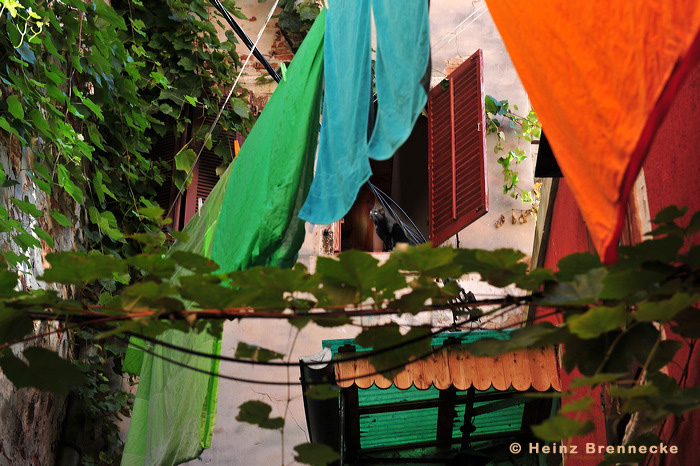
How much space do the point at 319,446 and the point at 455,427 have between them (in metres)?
4.47

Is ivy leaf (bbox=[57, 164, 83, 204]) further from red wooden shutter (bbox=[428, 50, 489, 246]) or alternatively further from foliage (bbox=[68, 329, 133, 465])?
red wooden shutter (bbox=[428, 50, 489, 246])

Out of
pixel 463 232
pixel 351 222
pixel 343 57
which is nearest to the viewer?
pixel 343 57

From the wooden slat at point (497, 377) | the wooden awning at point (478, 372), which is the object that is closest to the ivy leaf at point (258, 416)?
the wooden awning at point (478, 372)

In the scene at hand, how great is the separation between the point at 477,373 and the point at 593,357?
2.85 m

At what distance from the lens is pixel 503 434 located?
6168 millimetres

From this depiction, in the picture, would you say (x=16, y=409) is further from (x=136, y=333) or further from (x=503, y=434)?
(x=503, y=434)

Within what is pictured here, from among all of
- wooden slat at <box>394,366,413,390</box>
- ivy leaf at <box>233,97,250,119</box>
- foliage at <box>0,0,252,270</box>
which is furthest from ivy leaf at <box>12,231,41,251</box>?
ivy leaf at <box>233,97,250,119</box>

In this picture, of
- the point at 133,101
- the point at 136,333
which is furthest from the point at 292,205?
the point at 133,101

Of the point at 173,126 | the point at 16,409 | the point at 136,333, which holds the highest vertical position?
the point at 173,126

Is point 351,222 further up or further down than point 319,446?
further up

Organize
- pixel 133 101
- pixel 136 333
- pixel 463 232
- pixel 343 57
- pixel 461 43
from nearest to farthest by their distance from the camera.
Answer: pixel 136 333 < pixel 343 57 < pixel 133 101 < pixel 463 232 < pixel 461 43

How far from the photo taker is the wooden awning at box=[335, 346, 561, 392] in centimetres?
439

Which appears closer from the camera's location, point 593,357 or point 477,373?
point 593,357

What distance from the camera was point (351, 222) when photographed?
10008mm
